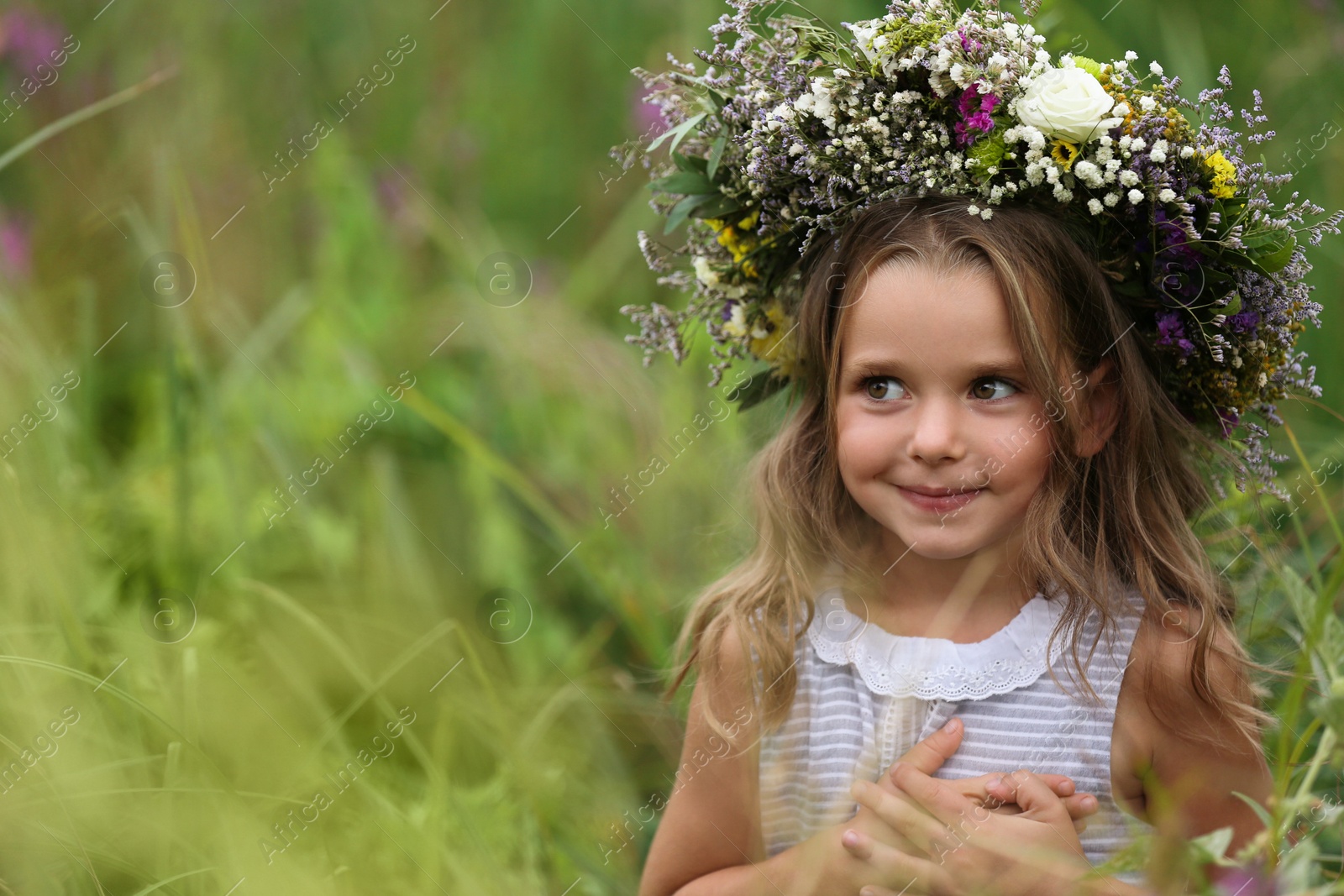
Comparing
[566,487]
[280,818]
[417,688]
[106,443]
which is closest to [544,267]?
[566,487]

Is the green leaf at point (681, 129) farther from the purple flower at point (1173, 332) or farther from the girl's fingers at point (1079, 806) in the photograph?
the girl's fingers at point (1079, 806)

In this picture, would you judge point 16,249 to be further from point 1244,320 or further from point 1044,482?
point 1244,320

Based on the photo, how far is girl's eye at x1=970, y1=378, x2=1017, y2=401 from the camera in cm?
151

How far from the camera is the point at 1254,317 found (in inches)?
60.7

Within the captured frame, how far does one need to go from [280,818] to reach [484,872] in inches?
13.2

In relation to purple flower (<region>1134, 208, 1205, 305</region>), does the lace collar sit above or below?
below

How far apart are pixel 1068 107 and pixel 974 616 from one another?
697 millimetres

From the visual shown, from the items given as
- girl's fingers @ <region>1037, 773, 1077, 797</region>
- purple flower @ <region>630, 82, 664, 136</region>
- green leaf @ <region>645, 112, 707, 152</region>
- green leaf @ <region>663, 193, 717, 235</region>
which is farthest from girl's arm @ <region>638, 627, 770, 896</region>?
purple flower @ <region>630, 82, 664, 136</region>

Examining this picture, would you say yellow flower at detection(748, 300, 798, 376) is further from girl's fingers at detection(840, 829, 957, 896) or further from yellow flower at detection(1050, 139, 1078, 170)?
girl's fingers at detection(840, 829, 957, 896)

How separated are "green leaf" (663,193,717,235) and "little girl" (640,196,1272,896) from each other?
0.75 ft

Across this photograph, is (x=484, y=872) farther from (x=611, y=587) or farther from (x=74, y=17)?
(x=74, y=17)

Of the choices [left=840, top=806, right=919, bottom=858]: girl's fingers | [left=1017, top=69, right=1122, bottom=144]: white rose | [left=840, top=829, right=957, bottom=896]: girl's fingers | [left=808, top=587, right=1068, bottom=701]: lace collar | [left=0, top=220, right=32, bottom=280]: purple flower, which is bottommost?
[left=840, top=829, right=957, bottom=896]: girl's fingers

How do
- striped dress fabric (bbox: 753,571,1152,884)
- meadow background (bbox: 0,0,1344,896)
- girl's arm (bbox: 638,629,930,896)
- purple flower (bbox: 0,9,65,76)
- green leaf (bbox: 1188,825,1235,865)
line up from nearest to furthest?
green leaf (bbox: 1188,825,1235,865), striped dress fabric (bbox: 753,571,1152,884), girl's arm (bbox: 638,629,930,896), meadow background (bbox: 0,0,1344,896), purple flower (bbox: 0,9,65,76)

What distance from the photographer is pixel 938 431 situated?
4.81 feet
